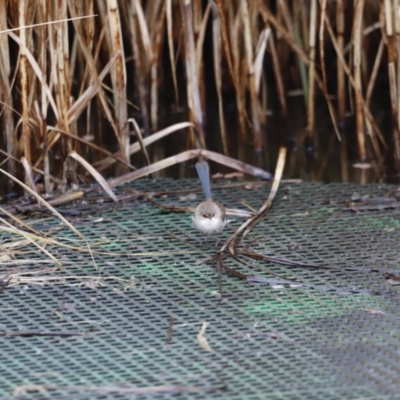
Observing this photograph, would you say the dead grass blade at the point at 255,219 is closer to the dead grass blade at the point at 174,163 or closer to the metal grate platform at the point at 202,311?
the metal grate platform at the point at 202,311

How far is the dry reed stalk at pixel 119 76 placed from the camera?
3.60 m

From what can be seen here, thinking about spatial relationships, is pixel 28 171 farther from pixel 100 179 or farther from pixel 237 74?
pixel 237 74

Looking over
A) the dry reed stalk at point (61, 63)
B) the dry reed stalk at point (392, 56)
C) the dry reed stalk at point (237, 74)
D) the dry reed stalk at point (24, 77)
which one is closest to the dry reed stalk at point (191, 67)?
the dry reed stalk at point (237, 74)

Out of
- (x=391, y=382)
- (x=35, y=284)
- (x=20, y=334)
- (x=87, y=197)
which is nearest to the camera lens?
(x=391, y=382)

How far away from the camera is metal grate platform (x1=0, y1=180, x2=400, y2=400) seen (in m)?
2.17

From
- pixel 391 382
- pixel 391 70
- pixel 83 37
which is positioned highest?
pixel 83 37

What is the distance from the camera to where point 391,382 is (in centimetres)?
216

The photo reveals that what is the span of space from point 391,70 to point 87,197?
145 centimetres

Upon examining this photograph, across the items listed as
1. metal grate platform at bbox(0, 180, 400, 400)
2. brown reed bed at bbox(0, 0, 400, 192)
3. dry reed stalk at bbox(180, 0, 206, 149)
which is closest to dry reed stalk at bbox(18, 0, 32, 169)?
brown reed bed at bbox(0, 0, 400, 192)

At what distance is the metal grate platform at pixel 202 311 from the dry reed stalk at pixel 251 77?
3.10ft

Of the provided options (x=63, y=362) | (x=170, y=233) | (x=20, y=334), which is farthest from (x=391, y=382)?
(x=170, y=233)

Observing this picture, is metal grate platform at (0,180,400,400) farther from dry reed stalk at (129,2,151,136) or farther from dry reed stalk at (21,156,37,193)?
dry reed stalk at (129,2,151,136)

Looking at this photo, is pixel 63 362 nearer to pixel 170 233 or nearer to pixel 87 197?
pixel 170 233

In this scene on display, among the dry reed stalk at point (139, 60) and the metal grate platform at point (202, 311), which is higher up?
the dry reed stalk at point (139, 60)
